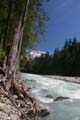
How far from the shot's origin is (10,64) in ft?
39.8

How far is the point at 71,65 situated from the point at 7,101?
6978 centimetres

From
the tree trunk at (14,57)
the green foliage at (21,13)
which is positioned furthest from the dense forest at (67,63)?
the tree trunk at (14,57)

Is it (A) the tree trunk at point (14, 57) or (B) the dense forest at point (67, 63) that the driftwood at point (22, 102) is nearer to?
(A) the tree trunk at point (14, 57)

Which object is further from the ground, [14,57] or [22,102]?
[14,57]

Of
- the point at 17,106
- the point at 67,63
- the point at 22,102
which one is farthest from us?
the point at 67,63

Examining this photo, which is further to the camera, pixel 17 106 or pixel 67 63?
pixel 67 63

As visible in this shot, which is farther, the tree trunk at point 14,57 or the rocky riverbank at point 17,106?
the tree trunk at point 14,57

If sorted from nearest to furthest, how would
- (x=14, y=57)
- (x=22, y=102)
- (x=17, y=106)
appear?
(x=17, y=106) < (x=22, y=102) < (x=14, y=57)

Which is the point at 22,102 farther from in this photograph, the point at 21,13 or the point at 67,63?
the point at 67,63

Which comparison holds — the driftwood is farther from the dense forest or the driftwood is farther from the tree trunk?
the dense forest

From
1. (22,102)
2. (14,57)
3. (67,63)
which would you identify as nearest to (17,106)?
(22,102)

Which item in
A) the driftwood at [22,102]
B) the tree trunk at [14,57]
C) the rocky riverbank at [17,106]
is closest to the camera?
the rocky riverbank at [17,106]

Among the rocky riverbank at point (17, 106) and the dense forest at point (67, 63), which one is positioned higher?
the dense forest at point (67, 63)

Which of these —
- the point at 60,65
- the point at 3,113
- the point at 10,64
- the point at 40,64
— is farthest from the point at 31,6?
the point at 40,64
